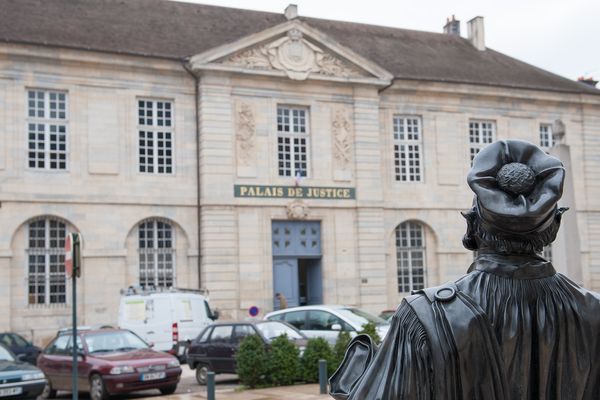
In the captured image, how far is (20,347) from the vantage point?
22219 mm

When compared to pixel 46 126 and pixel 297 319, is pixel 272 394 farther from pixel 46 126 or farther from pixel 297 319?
pixel 46 126

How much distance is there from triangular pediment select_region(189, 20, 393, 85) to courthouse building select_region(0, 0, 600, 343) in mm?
54

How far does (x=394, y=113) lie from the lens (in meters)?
31.8

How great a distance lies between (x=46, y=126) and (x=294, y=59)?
8.73 m

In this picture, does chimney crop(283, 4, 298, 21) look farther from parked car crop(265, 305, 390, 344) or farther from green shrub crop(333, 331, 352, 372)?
green shrub crop(333, 331, 352, 372)

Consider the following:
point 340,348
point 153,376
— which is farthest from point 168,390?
point 340,348

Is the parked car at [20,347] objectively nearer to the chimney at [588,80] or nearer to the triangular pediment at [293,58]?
the triangular pediment at [293,58]

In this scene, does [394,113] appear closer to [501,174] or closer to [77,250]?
[77,250]

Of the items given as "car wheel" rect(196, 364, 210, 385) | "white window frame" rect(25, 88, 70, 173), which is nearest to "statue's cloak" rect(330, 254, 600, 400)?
"car wheel" rect(196, 364, 210, 385)

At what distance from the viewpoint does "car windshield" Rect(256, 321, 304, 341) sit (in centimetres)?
1708

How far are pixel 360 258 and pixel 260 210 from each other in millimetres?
4010

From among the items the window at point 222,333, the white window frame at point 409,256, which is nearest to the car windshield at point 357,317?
the window at point 222,333

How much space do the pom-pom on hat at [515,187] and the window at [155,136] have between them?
25676 mm

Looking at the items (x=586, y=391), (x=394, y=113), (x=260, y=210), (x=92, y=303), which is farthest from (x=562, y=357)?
(x=394, y=113)
